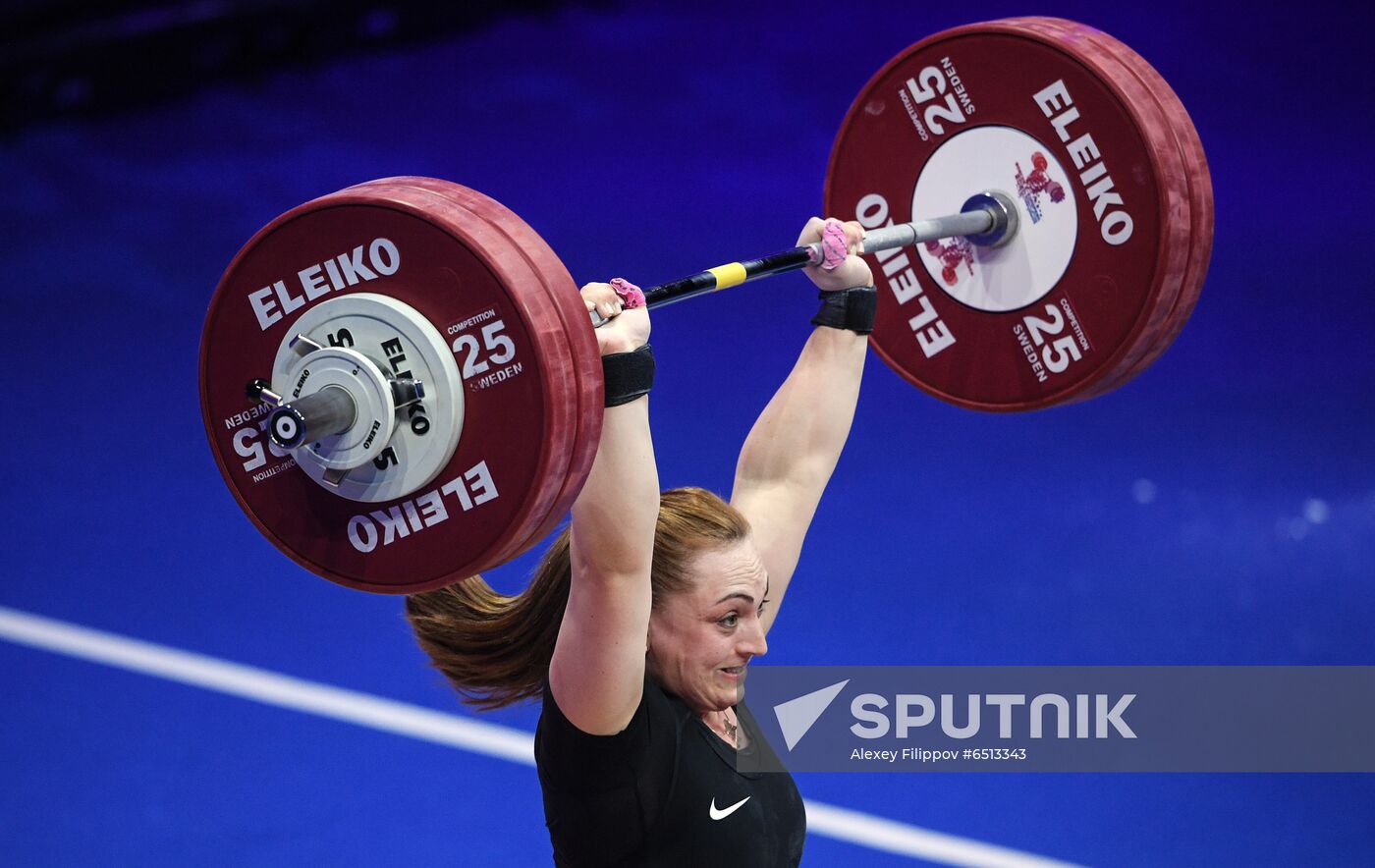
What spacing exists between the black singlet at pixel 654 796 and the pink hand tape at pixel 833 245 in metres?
0.92

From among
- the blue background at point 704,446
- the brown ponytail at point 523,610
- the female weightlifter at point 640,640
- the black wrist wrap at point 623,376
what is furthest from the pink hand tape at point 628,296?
the blue background at point 704,446

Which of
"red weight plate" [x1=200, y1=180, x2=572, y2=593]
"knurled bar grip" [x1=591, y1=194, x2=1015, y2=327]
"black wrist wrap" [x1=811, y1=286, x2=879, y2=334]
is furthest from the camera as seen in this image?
"black wrist wrap" [x1=811, y1=286, x2=879, y2=334]

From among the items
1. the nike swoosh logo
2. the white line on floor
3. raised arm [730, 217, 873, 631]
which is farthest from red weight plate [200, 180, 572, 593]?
the white line on floor

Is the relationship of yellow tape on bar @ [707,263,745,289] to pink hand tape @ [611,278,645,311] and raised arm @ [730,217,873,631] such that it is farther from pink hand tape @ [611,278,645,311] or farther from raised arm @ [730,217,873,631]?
raised arm @ [730,217,873,631]

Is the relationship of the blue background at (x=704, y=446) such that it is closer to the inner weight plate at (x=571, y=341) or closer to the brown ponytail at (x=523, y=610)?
the brown ponytail at (x=523, y=610)

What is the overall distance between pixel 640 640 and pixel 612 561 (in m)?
0.14

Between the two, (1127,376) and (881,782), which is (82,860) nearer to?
(881,782)

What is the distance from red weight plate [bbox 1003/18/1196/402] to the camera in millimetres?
3141

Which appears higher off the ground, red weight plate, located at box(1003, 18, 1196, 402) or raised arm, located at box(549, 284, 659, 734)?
red weight plate, located at box(1003, 18, 1196, 402)

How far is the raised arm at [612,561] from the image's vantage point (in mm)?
2201

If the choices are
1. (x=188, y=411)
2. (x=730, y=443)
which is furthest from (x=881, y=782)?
(x=188, y=411)

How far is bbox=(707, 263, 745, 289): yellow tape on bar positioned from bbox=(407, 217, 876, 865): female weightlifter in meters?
0.28

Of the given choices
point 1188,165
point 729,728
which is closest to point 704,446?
point 1188,165

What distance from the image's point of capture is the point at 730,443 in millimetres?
5453
